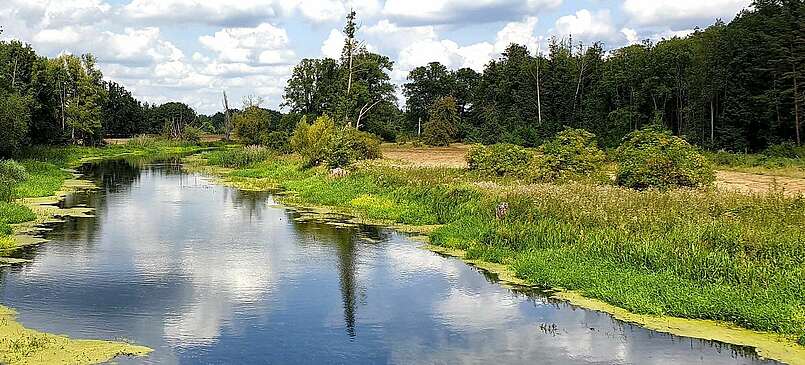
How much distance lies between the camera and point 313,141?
44.2 m

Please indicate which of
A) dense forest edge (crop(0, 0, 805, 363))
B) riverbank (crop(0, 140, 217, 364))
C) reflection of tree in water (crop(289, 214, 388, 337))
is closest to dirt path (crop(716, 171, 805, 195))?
dense forest edge (crop(0, 0, 805, 363))

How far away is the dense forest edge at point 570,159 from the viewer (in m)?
14.4

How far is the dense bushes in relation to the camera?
37.7 meters

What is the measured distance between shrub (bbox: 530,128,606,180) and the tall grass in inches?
A: 148

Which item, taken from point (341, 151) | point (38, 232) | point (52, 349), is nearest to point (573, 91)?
point (341, 151)

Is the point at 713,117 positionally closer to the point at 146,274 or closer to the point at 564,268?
the point at 564,268

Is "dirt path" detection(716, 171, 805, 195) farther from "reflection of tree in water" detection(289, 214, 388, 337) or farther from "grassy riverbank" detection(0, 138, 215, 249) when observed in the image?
"grassy riverbank" detection(0, 138, 215, 249)

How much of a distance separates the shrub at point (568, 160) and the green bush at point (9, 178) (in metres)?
18.3

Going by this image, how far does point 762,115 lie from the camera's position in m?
48.8

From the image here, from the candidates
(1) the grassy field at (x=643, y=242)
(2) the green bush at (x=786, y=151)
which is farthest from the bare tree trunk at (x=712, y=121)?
(1) the grassy field at (x=643, y=242)

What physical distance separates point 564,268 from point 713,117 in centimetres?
4370

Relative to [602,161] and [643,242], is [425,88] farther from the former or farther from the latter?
[643,242]

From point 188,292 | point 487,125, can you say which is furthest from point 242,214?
point 487,125

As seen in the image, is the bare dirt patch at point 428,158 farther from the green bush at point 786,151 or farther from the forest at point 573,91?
the green bush at point 786,151
